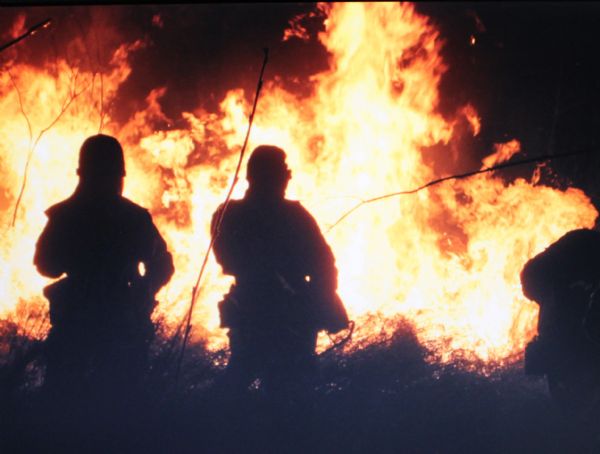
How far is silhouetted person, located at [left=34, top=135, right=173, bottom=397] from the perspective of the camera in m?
3.81

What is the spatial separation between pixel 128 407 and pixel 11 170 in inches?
217

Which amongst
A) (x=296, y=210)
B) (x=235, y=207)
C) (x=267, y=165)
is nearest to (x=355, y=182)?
(x=296, y=210)

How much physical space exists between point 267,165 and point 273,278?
1097 millimetres

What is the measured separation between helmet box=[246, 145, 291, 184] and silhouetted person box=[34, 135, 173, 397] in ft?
3.76

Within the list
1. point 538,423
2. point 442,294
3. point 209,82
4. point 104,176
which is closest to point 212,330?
point 104,176

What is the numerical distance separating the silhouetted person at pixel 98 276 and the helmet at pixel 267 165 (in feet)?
3.76

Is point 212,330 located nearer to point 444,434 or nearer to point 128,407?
point 128,407

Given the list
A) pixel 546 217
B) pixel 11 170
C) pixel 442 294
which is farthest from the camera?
pixel 11 170

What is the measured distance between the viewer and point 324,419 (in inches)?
165

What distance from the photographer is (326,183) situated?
23.1ft

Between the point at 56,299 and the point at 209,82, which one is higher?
the point at 209,82

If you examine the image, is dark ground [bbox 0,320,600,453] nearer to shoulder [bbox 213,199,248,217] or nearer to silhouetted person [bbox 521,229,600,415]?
silhouetted person [bbox 521,229,600,415]

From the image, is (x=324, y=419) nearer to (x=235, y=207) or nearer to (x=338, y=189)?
(x=235, y=207)

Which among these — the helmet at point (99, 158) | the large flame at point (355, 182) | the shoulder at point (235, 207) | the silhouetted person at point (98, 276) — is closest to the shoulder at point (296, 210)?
the shoulder at point (235, 207)
